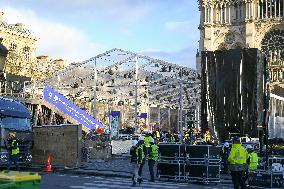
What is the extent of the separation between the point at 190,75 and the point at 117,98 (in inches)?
473

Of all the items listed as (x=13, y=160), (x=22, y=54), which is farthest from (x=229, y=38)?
(x=13, y=160)

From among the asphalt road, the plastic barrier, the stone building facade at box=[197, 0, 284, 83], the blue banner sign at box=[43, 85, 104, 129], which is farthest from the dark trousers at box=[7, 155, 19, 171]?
the stone building facade at box=[197, 0, 284, 83]

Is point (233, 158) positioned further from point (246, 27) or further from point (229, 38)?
point (229, 38)

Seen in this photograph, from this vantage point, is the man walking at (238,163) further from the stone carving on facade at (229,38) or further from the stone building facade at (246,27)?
the stone carving on facade at (229,38)

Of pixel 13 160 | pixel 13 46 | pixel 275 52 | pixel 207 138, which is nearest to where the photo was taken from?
pixel 13 160

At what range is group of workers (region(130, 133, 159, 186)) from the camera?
1772 centimetres

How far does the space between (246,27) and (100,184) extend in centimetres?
5433

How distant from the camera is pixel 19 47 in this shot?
75.6 meters

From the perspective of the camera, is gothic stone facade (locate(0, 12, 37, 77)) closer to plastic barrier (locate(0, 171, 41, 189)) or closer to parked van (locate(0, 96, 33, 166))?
parked van (locate(0, 96, 33, 166))

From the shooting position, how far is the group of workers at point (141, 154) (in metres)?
17.7

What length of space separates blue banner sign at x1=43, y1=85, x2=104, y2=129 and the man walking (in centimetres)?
2444

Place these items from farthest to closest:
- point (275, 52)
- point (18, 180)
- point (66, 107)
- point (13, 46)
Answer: point (13, 46) < point (275, 52) < point (66, 107) < point (18, 180)

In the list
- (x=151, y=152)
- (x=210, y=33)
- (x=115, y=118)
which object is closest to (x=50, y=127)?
(x=151, y=152)

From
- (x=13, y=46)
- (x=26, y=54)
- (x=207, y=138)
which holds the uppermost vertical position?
(x=13, y=46)
